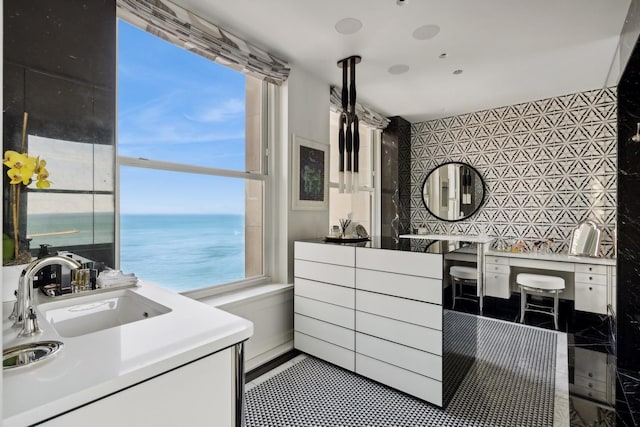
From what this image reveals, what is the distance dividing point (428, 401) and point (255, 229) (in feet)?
5.91

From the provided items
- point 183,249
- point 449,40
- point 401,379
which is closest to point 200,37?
point 183,249

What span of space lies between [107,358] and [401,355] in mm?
1766

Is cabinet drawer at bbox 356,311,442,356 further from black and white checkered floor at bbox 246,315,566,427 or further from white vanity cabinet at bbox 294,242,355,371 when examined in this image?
black and white checkered floor at bbox 246,315,566,427

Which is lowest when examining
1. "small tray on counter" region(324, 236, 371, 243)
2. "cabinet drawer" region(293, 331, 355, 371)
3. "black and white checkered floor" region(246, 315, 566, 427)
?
"black and white checkered floor" region(246, 315, 566, 427)

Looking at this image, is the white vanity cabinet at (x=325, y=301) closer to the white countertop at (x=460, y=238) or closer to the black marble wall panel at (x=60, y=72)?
the black marble wall panel at (x=60, y=72)

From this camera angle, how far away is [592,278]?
321 cm

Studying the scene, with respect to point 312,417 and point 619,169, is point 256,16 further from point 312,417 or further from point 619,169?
point 619,169

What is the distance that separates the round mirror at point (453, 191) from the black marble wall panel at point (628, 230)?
1.70 m

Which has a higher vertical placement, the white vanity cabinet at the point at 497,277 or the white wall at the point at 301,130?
the white wall at the point at 301,130

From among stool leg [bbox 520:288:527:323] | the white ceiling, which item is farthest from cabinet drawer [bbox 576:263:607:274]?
the white ceiling

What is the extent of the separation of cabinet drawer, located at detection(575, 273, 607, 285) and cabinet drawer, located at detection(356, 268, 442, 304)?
2.37m

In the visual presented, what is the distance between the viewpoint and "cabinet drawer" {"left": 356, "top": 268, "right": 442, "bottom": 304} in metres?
1.95

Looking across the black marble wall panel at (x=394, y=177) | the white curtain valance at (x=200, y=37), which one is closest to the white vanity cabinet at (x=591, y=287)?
the black marble wall panel at (x=394, y=177)

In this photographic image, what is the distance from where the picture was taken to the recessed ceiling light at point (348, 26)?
2.27m
